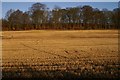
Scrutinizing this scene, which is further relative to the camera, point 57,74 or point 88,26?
point 88,26

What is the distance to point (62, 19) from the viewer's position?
90875mm

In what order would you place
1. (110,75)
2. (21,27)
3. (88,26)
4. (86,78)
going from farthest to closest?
1. (88,26)
2. (21,27)
3. (110,75)
4. (86,78)

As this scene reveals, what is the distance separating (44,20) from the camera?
291 feet

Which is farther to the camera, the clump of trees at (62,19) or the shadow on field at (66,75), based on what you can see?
the clump of trees at (62,19)

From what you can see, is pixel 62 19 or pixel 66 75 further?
pixel 62 19

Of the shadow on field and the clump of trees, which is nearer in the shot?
the shadow on field

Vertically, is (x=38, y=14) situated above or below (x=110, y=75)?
above

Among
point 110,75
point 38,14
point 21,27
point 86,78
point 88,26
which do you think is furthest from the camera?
point 38,14

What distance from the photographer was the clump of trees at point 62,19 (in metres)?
80.9

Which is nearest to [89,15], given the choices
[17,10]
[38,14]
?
[38,14]

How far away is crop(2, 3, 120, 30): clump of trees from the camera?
80875 millimetres

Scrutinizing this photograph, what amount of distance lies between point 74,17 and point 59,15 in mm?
5228

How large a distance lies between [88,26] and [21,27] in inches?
827

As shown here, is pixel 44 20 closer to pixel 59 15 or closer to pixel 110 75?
pixel 59 15
